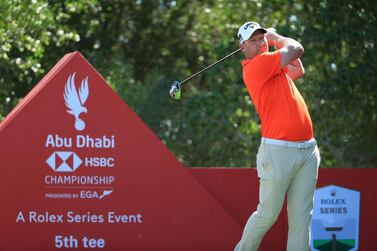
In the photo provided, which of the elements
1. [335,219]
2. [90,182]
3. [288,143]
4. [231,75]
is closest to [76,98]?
[90,182]

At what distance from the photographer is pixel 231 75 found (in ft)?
35.7

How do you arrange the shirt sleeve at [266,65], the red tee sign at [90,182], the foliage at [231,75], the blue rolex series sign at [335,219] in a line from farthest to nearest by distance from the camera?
1. the foliage at [231,75]
2. the blue rolex series sign at [335,219]
3. the red tee sign at [90,182]
4. the shirt sleeve at [266,65]

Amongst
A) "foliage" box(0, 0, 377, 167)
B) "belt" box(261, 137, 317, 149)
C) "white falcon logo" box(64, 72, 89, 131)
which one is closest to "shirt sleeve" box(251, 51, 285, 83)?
"belt" box(261, 137, 317, 149)

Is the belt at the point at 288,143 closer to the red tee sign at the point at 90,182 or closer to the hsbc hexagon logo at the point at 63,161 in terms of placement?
the red tee sign at the point at 90,182

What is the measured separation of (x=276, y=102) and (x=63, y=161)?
5.92ft

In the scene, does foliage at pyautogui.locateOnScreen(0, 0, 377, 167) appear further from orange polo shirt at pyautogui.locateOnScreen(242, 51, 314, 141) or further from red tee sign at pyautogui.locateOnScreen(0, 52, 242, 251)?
orange polo shirt at pyautogui.locateOnScreen(242, 51, 314, 141)

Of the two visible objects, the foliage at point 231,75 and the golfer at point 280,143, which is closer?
the golfer at point 280,143

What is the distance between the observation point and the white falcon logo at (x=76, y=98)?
6324 mm

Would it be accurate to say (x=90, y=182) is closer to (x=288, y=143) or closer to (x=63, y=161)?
(x=63, y=161)

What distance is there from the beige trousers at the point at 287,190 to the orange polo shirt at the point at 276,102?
117 millimetres

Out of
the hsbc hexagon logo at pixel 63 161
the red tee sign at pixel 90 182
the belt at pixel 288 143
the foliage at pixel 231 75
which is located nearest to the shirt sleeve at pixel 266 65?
the belt at pixel 288 143

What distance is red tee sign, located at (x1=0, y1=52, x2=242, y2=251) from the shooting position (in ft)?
20.6

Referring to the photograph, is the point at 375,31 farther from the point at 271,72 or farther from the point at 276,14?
Result: the point at 271,72

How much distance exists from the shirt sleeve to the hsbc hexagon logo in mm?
1676
